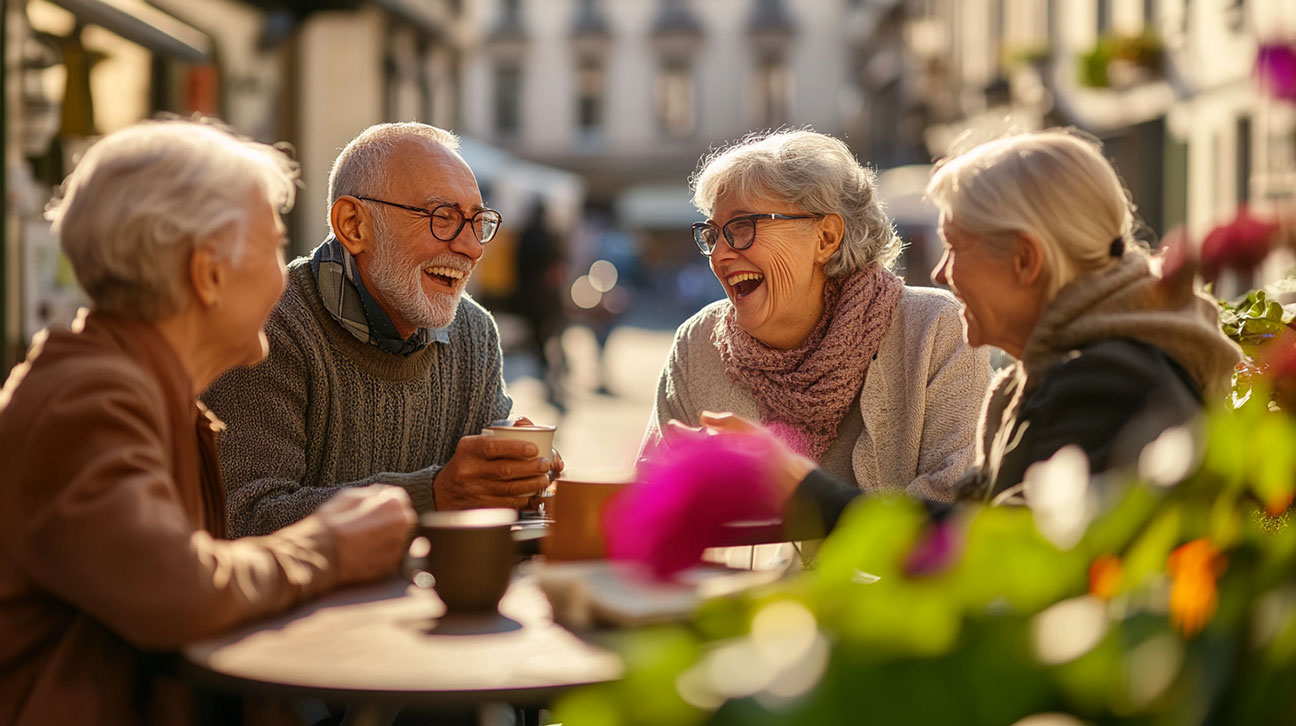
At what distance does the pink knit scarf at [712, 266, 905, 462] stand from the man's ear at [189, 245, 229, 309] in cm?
162

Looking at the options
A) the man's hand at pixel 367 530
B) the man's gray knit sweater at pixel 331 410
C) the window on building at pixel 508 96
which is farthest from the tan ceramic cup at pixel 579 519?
the window on building at pixel 508 96

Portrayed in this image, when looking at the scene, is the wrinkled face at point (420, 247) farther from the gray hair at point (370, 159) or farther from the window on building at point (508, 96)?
the window on building at point (508, 96)

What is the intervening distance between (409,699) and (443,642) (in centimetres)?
22

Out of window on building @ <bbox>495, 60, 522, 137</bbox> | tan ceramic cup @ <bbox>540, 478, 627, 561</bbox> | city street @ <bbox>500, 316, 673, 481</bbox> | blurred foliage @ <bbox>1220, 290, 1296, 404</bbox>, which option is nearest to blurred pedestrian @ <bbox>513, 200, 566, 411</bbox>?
city street @ <bbox>500, 316, 673, 481</bbox>

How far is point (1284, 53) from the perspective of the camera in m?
1.19

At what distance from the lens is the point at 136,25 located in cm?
782

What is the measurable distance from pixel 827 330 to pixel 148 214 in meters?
1.84

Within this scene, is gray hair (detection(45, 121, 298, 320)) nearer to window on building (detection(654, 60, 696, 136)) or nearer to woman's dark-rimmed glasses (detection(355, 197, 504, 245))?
woman's dark-rimmed glasses (detection(355, 197, 504, 245))

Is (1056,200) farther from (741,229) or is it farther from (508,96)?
(508,96)

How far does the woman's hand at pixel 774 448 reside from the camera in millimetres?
2092

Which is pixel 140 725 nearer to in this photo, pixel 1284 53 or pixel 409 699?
pixel 409 699

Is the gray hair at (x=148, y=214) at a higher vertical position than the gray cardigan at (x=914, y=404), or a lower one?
higher

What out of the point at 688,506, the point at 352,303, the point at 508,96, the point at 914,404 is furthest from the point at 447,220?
the point at 508,96

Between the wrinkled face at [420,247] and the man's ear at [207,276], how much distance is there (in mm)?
1216
